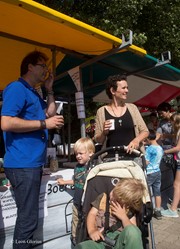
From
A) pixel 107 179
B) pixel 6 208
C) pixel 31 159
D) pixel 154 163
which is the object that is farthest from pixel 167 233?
pixel 31 159

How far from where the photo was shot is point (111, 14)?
982 centimetres

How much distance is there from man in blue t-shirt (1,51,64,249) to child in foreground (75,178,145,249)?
→ 0.48 m

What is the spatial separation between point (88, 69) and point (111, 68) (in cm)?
44

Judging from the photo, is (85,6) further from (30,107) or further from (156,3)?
(30,107)

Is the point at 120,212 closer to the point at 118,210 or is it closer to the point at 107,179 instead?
the point at 118,210

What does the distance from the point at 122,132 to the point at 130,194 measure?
0.85 meters

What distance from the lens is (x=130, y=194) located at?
2303 millimetres

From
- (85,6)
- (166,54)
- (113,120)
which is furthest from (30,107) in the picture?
(85,6)

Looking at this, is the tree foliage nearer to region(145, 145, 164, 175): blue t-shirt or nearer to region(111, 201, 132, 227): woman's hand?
region(145, 145, 164, 175): blue t-shirt

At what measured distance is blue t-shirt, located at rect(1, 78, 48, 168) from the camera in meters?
2.14

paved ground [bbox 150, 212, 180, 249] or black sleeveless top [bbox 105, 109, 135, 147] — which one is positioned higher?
black sleeveless top [bbox 105, 109, 135, 147]

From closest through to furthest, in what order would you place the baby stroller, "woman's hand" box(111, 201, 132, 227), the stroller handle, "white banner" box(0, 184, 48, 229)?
"woman's hand" box(111, 201, 132, 227), the baby stroller, "white banner" box(0, 184, 48, 229), the stroller handle

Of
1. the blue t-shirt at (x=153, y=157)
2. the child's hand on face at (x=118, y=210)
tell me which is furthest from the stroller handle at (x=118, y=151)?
the blue t-shirt at (x=153, y=157)

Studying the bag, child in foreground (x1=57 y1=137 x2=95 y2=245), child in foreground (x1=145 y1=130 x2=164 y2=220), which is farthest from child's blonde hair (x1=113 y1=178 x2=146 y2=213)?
the bag
